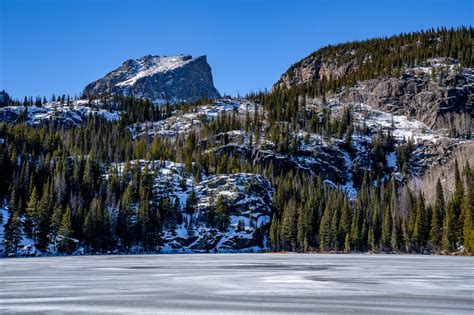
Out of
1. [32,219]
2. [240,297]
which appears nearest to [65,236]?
[32,219]

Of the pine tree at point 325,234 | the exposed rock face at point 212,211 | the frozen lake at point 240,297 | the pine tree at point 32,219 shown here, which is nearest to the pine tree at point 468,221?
the pine tree at point 325,234

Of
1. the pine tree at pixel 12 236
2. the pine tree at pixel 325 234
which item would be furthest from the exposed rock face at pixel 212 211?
the pine tree at pixel 12 236

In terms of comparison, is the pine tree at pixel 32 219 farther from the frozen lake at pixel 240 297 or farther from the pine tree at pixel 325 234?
the frozen lake at pixel 240 297

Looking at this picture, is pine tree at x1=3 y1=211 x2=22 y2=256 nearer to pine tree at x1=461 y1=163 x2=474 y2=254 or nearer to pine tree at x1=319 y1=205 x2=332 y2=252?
pine tree at x1=319 y1=205 x2=332 y2=252

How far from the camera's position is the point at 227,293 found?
19.6 metres

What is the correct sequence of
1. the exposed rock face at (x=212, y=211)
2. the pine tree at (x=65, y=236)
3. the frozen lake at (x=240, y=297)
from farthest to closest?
the exposed rock face at (x=212, y=211) → the pine tree at (x=65, y=236) → the frozen lake at (x=240, y=297)

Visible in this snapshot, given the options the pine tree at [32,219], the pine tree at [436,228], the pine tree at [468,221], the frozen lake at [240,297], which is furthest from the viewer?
the pine tree at [436,228]

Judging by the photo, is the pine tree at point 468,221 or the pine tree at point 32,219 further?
the pine tree at point 32,219

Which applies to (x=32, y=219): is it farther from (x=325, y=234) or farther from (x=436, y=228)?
(x=436, y=228)

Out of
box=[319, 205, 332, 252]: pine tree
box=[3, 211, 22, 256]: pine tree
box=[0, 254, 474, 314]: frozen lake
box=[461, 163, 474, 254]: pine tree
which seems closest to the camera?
box=[0, 254, 474, 314]: frozen lake

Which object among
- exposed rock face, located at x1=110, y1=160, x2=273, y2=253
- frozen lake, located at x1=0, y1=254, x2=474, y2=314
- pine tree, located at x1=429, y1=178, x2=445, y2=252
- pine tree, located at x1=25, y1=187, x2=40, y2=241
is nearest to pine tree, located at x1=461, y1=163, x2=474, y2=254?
pine tree, located at x1=429, y1=178, x2=445, y2=252

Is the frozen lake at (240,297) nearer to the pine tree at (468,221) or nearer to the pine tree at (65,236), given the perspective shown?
the pine tree at (468,221)

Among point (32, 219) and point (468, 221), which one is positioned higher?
point (32, 219)

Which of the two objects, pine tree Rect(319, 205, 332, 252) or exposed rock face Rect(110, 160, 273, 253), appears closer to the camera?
pine tree Rect(319, 205, 332, 252)
